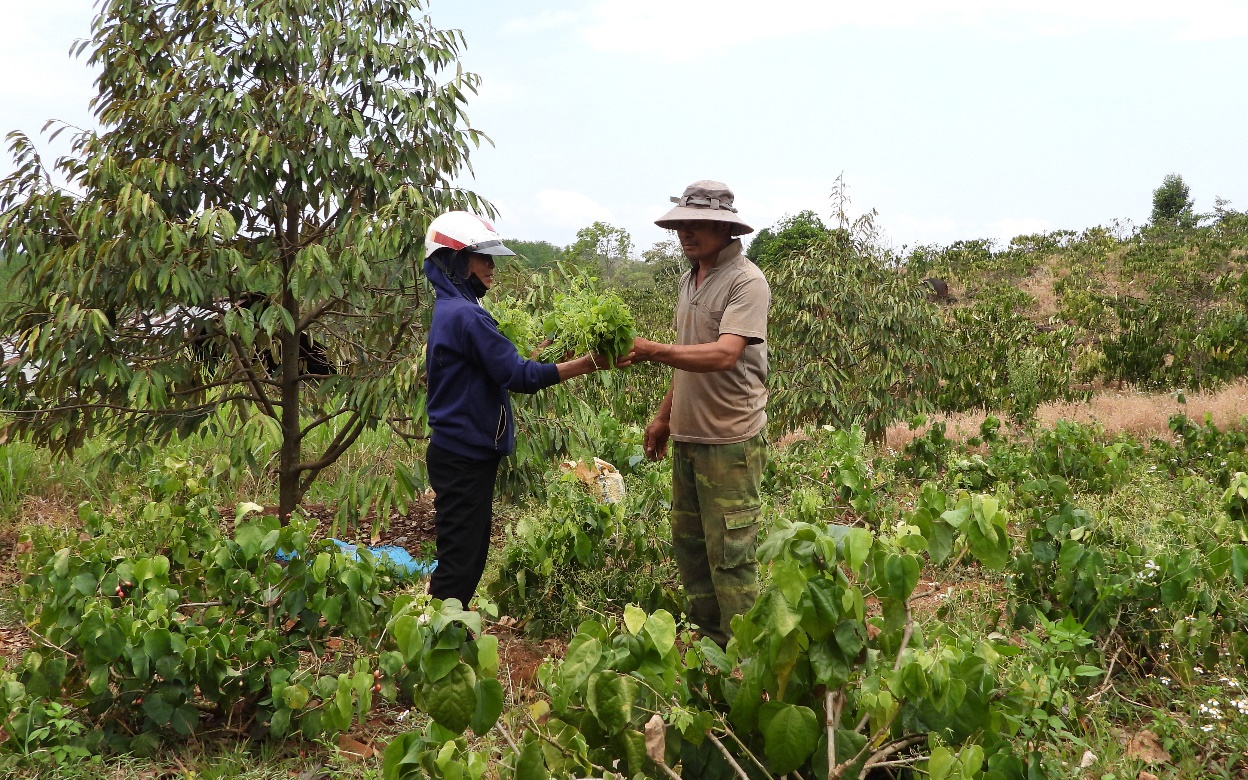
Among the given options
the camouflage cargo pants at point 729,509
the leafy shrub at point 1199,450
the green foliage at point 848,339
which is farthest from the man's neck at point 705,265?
the green foliage at point 848,339

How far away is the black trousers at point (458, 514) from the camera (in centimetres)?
326

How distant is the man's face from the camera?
3307 mm

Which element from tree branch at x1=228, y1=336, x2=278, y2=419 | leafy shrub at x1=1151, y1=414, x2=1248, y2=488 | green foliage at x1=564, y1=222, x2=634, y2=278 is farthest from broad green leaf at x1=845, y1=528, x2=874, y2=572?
green foliage at x1=564, y1=222, x2=634, y2=278

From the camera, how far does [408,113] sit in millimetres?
4594

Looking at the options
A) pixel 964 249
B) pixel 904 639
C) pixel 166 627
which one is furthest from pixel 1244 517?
pixel 964 249

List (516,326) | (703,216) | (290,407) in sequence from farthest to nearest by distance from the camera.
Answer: (290,407) < (516,326) < (703,216)

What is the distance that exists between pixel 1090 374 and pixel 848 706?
13422 millimetres

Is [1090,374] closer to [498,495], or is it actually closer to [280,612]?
[498,495]

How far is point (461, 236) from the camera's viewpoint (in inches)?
126

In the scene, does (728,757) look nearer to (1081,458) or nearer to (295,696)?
(295,696)

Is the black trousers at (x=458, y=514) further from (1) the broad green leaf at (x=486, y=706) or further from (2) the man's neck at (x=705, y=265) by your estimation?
(1) the broad green leaf at (x=486, y=706)

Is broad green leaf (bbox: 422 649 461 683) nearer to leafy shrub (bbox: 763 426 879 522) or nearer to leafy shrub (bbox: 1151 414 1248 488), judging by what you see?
leafy shrub (bbox: 763 426 879 522)

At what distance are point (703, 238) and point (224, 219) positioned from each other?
213 cm

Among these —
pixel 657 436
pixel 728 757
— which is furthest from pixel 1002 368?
pixel 728 757
